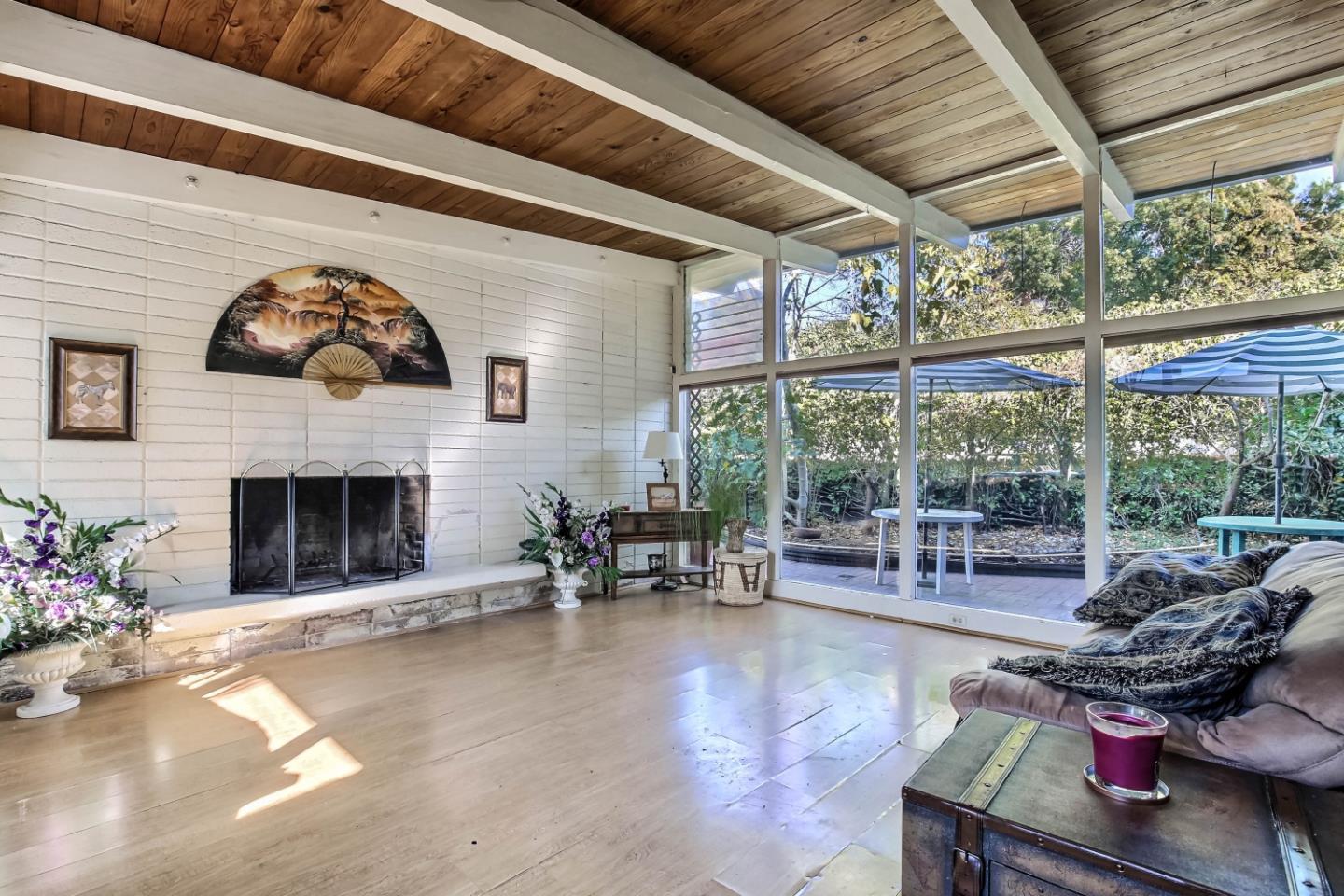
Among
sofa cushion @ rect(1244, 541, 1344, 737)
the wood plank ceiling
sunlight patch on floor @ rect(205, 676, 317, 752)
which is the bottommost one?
sunlight patch on floor @ rect(205, 676, 317, 752)

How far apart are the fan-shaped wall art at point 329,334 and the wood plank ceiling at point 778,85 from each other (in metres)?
0.68

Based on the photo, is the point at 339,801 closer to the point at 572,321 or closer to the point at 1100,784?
the point at 1100,784

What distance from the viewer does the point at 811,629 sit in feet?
15.6

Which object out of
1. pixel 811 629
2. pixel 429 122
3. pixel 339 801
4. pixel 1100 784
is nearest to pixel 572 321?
pixel 429 122

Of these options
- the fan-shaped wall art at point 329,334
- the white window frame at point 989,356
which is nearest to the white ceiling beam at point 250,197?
the fan-shaped wall art at point 329,334

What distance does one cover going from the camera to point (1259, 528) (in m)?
3.64

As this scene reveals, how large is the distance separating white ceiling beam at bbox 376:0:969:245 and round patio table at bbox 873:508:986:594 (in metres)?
2.37

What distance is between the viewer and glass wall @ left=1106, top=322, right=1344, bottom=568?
11.7ft

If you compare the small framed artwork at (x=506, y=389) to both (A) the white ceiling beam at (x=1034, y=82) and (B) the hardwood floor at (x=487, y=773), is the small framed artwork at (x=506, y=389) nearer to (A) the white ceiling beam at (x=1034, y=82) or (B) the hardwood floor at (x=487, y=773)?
(B) the hardwood floor at (x=487, y=773)

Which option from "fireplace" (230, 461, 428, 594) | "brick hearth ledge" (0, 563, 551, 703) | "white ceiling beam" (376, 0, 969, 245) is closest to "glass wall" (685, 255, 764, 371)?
"white ceiling beam" (376, 0, 969, 245)

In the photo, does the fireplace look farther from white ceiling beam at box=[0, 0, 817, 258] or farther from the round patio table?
the round patio table

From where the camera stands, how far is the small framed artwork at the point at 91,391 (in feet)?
12.1

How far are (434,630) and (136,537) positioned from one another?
Result: 6.20 feet

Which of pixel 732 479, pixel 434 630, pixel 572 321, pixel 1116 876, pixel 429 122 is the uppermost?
pixel 429 122
